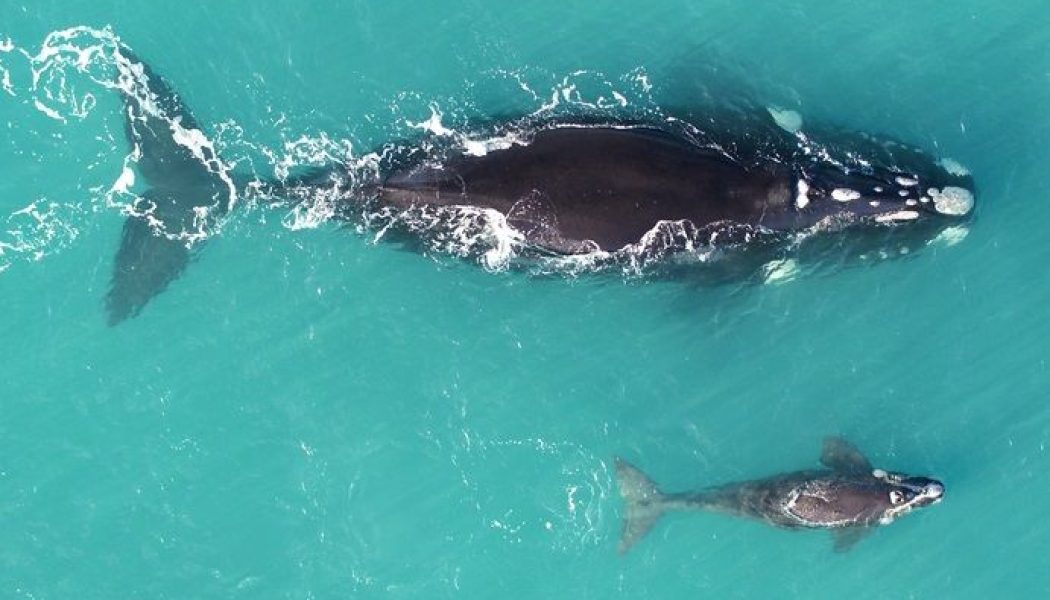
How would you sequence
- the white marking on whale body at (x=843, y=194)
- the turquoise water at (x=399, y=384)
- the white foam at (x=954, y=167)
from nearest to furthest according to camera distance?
the white marking on whale body at (x=843, y=194)
the turquoise water at (x=399, y=384)
the white foam at (x=954, y=167)

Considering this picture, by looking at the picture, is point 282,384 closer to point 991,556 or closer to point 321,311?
point 321,311

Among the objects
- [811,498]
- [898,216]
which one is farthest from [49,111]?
[898,216]

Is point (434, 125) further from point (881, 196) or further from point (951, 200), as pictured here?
point (951, 200)

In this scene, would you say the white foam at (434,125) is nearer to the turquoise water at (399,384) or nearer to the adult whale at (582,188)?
the turquoise water at (399,384)

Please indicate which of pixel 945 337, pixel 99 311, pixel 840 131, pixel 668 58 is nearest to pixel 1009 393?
pixel 945 337

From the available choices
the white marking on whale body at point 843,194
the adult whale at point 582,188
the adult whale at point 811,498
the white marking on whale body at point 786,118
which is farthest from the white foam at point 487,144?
the adult whale at point 811,498

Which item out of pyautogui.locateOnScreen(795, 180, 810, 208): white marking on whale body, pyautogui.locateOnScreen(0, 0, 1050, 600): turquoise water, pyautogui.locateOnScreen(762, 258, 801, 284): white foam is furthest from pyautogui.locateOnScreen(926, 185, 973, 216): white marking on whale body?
pyautogui.locateOnScreen(762, 258, 801, 284): white foam

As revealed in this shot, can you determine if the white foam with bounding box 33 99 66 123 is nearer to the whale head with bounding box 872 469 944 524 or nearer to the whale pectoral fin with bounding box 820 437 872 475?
the whale pectoral fin with bounding box 820 437 872 475
